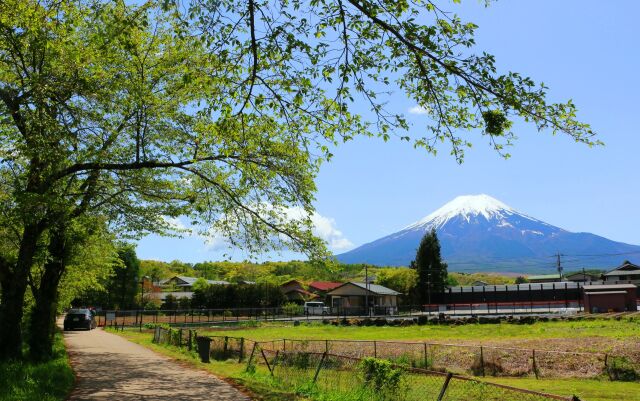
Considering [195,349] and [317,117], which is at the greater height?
[317,117]

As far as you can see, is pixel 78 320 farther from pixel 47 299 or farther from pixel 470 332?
pixel 470 332

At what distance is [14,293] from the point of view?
1549 cm

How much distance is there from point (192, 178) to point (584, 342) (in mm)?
18795

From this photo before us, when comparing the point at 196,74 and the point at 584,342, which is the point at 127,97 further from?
the point at 584,342

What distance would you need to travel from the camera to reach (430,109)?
8.42 metres

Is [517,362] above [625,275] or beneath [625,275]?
beneath

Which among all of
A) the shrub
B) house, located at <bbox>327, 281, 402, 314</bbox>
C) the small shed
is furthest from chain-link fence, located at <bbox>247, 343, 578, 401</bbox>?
house, located at <bbox>327, 281, 402, 314</bbox>

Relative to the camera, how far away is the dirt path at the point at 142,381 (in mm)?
11812

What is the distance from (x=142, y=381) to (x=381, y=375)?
694 cm

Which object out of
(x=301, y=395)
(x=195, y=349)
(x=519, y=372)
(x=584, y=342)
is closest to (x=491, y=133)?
(x=301, y=395)

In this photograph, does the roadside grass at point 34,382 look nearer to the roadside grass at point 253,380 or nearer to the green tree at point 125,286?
the roadside grass at point 253,380

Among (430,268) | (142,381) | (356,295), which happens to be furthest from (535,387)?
(430,268)

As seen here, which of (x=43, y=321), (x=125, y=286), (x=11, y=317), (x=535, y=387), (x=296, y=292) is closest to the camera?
(x=535, y=387)

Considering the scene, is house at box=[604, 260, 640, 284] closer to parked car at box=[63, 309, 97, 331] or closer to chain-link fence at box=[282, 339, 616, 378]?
parked car at box=[63, 309, 97, 331]
